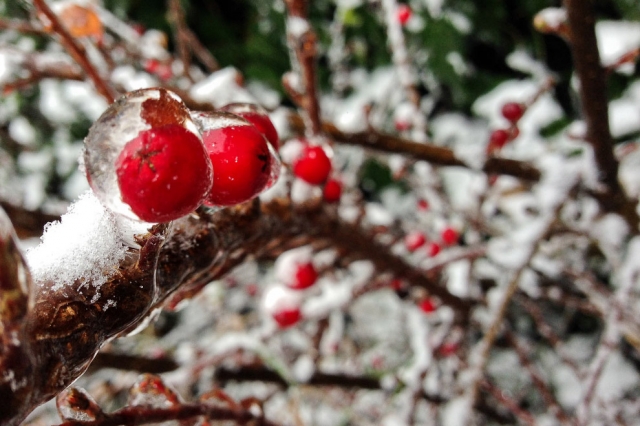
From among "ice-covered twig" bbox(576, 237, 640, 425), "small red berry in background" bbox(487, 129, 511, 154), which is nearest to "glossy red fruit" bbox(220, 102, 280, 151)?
"ice-covered twig" bbox(576, 237, 640, 425)

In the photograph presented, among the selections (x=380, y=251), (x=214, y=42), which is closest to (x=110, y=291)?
(x=380, y=251)

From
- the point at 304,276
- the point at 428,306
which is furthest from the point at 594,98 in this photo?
the point at 428,306

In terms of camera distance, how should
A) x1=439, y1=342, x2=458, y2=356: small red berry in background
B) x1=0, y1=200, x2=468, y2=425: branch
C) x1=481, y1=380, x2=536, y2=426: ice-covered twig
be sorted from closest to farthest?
x1=0, y1=200, x2=468, y2=425: branch < x1=481, y1=380, x2=536, y2=426: ice-covered twig < x1=439, y1=342, x2=458, y2=356: small red berry in background

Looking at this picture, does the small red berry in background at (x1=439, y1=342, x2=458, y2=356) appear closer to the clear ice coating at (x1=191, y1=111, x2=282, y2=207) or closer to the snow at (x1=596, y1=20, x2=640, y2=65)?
the snow at (x1=596, y1=20, x2=640, y2=65)

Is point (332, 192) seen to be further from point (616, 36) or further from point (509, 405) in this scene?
point (616, 36)

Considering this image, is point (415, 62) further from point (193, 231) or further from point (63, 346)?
point (63, 346)
